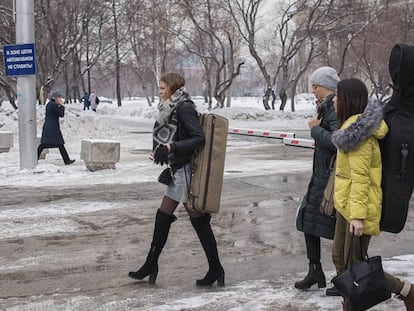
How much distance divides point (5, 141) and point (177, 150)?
1192cm

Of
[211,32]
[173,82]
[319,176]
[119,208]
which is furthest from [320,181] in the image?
[211,32]

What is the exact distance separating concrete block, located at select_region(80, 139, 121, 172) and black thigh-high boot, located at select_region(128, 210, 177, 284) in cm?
705

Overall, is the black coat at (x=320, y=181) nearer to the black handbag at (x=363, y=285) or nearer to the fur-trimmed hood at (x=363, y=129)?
the fur-trimmed hood at (x=363, y=129)

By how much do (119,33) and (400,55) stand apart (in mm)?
41963

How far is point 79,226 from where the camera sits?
25.0 ft

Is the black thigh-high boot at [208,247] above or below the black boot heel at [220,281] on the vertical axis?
above

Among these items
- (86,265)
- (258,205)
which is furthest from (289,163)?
(86,265)

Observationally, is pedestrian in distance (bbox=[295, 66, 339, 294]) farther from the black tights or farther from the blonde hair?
the blonde hair

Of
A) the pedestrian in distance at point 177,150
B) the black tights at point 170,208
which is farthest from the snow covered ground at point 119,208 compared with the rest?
the black tights at point 170,208

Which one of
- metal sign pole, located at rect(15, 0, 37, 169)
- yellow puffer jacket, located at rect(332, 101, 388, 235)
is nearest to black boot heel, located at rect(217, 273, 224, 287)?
yellow puffer jacket, located at rect(332, 101, 388, 235)

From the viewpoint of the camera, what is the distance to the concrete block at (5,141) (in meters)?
15.4

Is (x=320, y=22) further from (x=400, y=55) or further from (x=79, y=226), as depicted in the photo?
(x=400, y=55)

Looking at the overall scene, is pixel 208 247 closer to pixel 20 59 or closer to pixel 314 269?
pixel 314 269

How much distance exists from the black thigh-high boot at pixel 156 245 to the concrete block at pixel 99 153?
23.1ft
